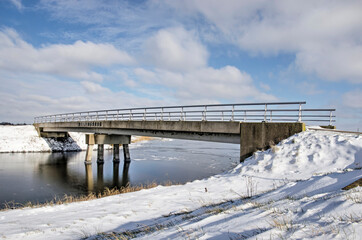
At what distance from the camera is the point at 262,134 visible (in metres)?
13.1

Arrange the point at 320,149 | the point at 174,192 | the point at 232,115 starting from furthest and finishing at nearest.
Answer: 1. the point at 232,115
2. the point at 320,149
3. the point at 174,192

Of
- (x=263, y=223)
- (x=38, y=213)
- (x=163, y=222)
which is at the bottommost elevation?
(x=38, y=213)

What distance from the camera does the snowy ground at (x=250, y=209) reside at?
3.40 m

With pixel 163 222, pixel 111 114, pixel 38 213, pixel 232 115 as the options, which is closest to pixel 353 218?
pixel 163 222

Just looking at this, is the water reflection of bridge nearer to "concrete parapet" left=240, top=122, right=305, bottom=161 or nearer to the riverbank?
"concrete parapet" left=240, top=122, right=305, bottom=161

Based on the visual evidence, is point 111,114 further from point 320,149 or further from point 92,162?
point 320,149

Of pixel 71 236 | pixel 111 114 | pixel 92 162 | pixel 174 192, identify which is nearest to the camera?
pixel 71 236

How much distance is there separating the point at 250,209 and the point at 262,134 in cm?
885

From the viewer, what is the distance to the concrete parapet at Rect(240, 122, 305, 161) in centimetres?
1266

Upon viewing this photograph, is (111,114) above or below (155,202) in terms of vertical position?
above

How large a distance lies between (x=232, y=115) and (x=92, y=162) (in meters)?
21.8

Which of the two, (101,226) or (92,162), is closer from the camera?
(101,226)

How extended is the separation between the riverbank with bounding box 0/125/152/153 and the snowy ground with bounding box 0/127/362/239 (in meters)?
37.7

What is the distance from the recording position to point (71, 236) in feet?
16.6
